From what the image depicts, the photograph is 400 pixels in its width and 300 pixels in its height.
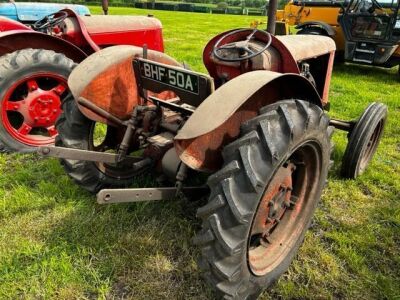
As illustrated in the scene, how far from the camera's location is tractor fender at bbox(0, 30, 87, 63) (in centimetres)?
374

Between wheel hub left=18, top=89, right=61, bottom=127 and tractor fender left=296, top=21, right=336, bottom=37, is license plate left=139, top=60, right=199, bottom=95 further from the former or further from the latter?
tractor fender left=296, top=21, right=336, bottom=37

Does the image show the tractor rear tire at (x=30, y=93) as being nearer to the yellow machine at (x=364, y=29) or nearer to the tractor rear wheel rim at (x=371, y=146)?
the tractor rear wheel rim at (x=371, y=146)

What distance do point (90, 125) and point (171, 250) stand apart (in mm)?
1097

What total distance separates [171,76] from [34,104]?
84.4 inches

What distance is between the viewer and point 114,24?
462 cm

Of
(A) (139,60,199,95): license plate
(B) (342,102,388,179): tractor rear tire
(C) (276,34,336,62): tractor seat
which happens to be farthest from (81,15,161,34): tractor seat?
(B) (342,102,388,179): tractor rear tire

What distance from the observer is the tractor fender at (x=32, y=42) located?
3736mm

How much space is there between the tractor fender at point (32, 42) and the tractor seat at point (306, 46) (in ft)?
7.64

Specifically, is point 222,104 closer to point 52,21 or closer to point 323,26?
point 52,21

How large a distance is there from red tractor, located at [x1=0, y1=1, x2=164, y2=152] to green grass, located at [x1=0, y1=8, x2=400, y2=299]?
433 millimetres

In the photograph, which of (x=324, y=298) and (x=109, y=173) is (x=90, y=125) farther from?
(x=324, y=298)

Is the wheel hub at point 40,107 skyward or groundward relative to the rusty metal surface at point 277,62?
groundward

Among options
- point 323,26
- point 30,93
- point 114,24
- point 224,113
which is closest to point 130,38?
point 114,24

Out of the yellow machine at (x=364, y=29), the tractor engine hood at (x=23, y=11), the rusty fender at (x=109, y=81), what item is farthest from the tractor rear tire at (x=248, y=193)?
the yellow machine at (x=364, y=29)
